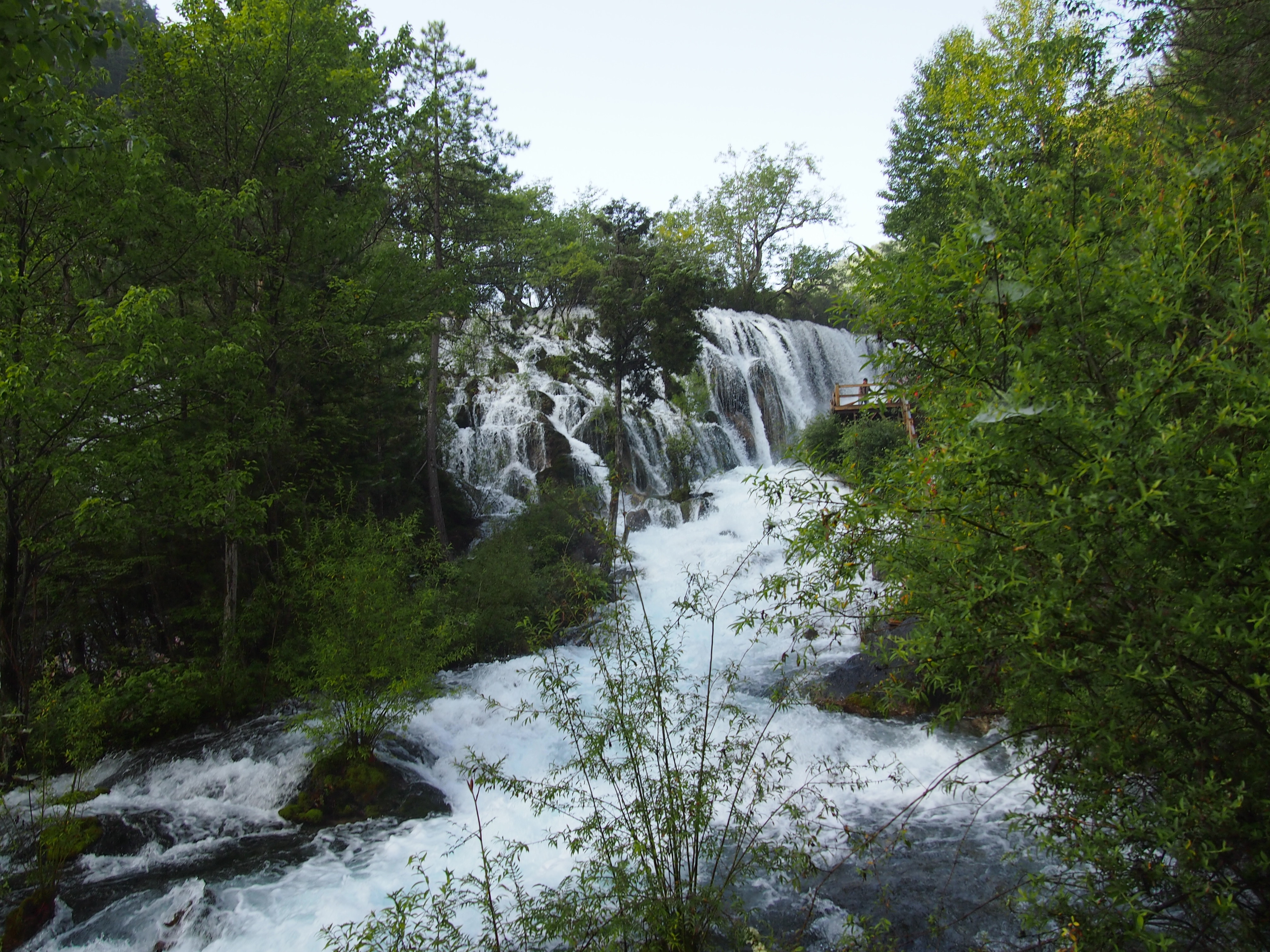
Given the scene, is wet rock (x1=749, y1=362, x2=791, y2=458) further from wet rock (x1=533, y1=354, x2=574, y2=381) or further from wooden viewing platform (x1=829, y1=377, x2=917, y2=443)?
wet rock (x1=533, y1=354, x2=574, y2=381)

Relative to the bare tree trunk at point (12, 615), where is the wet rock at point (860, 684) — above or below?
below

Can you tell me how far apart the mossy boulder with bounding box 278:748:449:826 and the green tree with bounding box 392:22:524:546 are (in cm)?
574

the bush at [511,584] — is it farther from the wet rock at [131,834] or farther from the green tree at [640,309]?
the wet rock at [131,834]

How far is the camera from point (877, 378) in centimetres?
334

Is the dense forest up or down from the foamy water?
up

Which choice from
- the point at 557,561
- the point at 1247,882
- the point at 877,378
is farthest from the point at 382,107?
the point at 1247,882

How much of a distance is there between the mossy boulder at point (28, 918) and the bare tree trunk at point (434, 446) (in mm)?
8212

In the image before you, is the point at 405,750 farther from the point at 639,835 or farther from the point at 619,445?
the point at 619,445

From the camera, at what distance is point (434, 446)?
571 inches

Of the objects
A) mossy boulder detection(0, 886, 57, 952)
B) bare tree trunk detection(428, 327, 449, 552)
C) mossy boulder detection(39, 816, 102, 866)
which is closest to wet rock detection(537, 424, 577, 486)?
bare tree trunk detection(428, 327, 449, 552)

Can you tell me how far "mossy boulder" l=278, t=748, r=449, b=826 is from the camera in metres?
7.40

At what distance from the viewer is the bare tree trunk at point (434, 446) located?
13.9 meters

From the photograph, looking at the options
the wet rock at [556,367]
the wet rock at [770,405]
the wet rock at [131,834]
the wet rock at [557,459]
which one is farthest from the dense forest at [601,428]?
the wet rock at [770,405]

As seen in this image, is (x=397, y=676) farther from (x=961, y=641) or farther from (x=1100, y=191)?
(x=1100, y=191)
